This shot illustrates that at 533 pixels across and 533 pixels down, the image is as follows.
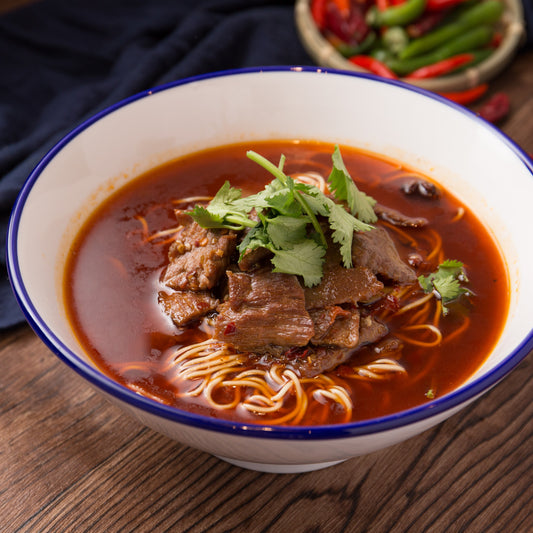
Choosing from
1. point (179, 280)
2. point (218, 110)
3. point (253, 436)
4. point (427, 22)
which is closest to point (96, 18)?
point (218, 110)

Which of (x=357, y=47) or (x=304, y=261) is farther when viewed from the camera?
(x=357, y=47)

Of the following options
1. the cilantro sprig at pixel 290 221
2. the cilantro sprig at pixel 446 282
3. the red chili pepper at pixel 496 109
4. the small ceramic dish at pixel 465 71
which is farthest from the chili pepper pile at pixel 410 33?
the cilantro sprig at pixel 290 221

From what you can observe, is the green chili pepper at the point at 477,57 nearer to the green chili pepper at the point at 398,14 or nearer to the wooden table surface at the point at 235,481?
the green chili pepper at the point at 398,14

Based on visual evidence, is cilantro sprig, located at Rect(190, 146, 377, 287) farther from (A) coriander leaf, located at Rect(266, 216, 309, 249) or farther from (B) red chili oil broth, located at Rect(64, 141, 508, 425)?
(B) red chili oil broth, located at Rect(64, 141, 508, 425)

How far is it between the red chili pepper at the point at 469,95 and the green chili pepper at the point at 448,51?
0.62 metres

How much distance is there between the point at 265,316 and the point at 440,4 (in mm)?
4073

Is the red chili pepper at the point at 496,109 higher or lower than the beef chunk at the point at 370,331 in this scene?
higher

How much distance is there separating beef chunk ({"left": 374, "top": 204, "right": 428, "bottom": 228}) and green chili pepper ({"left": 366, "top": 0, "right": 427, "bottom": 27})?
264 centimetres

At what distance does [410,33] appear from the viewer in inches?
229

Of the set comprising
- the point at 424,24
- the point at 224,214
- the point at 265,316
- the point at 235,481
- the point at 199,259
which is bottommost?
the point at 235,481

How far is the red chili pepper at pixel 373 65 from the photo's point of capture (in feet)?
18.0

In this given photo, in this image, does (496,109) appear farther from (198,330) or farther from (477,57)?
(198,330)

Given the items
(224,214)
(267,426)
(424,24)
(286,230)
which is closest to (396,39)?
(424,24)

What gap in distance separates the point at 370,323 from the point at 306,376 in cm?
44
